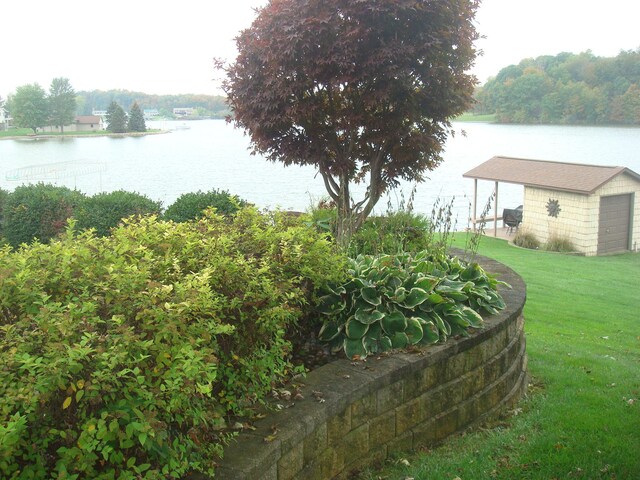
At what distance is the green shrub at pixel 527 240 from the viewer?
22.0 m

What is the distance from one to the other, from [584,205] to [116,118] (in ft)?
48.4

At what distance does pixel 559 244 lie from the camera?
21.1 m

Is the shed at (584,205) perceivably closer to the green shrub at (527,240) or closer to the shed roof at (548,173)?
the shed roof at (548,173)

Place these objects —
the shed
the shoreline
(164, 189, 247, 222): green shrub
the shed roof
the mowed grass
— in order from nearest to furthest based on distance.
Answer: the mowed grass
(164, 189, 247, 222): green shrub
the shoreline
the shed roof
the shed

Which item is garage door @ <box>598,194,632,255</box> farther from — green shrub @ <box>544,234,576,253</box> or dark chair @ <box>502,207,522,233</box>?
dark chair @ <box>502,207,522,233</box>

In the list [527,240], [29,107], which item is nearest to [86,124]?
[29,107]

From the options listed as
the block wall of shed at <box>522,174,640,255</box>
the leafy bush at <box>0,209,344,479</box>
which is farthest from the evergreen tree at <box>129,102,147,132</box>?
the block wall of shed at <box>522,174,640,255</box>

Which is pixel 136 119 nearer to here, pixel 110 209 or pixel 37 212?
pixel 37 212

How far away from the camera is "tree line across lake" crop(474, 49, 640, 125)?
23141 mm

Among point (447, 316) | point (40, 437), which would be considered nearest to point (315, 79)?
point (447, 316)

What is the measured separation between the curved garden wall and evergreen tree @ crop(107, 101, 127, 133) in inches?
463

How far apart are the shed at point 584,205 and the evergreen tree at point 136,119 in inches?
476

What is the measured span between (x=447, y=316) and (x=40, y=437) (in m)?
2.96

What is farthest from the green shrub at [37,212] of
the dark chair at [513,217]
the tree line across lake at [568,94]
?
the dark chair at [513,217]
